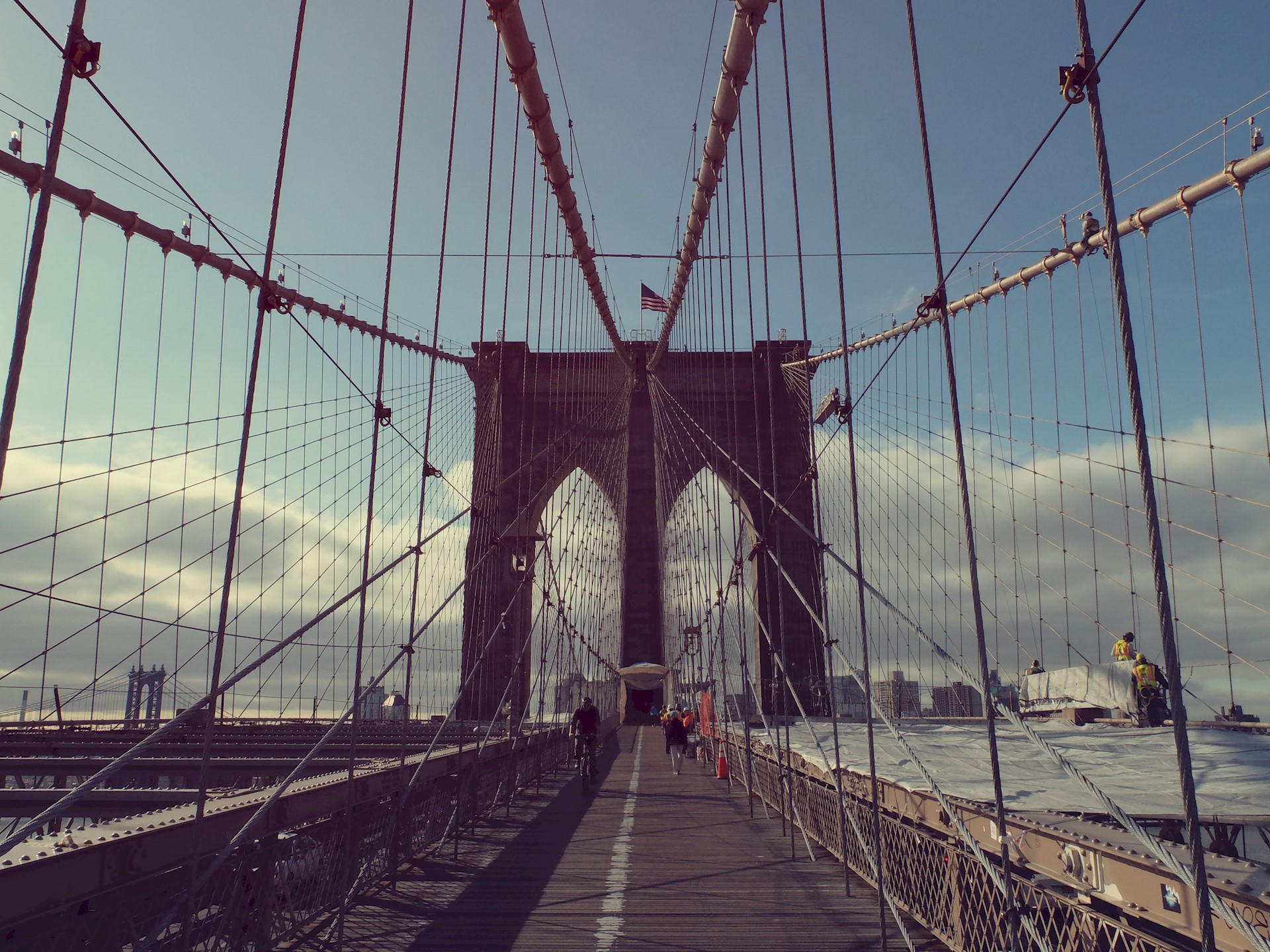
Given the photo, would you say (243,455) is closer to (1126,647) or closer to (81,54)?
(81,54)

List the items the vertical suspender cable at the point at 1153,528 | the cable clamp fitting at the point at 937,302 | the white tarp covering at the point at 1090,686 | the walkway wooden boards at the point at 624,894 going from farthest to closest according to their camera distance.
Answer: the white tarp covering at the point at 1090,686 → the walkway wooden boards at the point at 624,894 → the cable clamp fitting at the point at 937,302 → the vertical suspender cable at the point at 1153,528

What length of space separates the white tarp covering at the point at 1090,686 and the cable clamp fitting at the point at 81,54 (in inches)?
335

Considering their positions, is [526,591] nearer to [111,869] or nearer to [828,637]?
[828,637]

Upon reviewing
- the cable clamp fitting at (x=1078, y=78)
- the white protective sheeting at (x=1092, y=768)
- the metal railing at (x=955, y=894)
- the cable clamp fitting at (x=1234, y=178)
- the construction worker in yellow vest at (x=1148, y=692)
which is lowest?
the metal railing at (x=955, y=894)

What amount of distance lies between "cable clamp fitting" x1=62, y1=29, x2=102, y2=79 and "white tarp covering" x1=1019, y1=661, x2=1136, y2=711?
8.52m

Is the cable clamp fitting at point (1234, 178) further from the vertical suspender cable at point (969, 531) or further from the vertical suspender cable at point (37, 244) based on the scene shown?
the vertical suspender cable at point (37, 244)

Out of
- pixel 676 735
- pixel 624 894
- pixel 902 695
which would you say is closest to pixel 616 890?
pixel 624 894

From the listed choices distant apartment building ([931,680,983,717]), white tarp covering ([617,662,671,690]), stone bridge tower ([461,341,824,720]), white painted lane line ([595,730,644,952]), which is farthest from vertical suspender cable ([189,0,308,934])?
white tarp covering ([617,662,671,690])

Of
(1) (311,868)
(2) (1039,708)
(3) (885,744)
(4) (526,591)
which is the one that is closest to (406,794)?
(1) (311,868)

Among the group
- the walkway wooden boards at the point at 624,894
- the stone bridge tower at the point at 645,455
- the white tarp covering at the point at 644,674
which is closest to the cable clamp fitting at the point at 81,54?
the walkway wooden boards at the point at 624,894

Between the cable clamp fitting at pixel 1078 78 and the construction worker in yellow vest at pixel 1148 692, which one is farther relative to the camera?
the construction worker in yellow vest at pixel 1148 692

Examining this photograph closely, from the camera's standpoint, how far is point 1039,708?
10.6 metres

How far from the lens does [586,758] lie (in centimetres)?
1000

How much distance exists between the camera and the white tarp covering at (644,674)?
27.3m
